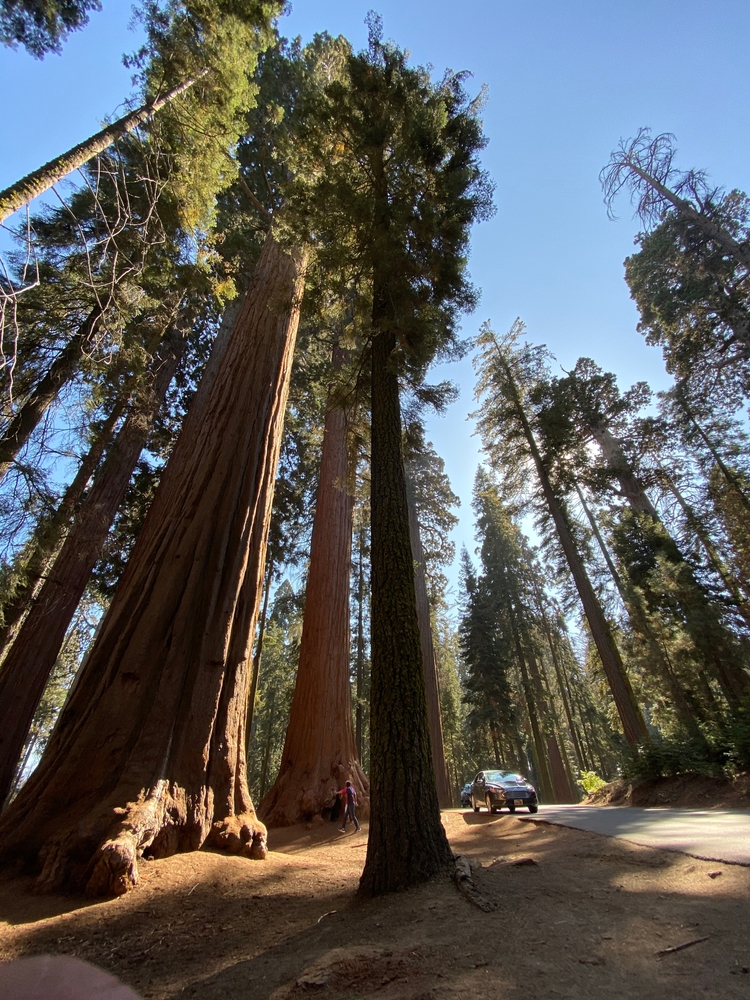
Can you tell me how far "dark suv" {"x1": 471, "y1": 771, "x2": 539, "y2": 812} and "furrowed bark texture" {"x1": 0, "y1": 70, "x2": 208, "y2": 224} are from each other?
13.8 m

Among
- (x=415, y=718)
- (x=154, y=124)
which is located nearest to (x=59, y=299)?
(x=154, y=124)

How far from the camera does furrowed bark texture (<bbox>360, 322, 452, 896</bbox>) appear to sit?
3.32m

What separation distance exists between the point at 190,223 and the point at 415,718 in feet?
26.1

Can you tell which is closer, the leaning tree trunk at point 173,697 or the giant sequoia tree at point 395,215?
the leaning tree trunk at point 173,697

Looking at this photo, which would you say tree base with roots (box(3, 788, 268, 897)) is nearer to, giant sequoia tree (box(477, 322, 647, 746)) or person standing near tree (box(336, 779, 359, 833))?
person standing near tree (box(336, 779, 359, 833))

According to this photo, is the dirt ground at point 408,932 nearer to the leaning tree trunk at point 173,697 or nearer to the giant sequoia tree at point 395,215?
the leaning tree trunk at point 173,697

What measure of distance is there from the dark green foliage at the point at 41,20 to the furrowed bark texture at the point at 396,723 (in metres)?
6.61

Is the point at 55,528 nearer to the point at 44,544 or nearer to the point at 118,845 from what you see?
the point at 44,544

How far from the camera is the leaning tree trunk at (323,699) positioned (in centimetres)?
812

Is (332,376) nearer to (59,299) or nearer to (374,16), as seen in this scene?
(59,299)

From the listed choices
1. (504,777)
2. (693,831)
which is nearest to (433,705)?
(504,777)

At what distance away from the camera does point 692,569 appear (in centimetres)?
1309

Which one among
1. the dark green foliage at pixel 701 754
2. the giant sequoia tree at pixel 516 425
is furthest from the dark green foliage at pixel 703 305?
the dark green foliage at pixel 701 754

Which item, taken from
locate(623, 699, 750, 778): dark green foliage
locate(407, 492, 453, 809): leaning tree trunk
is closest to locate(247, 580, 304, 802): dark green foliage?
locate(407, 492, 453, 809): leaning tree trunk
